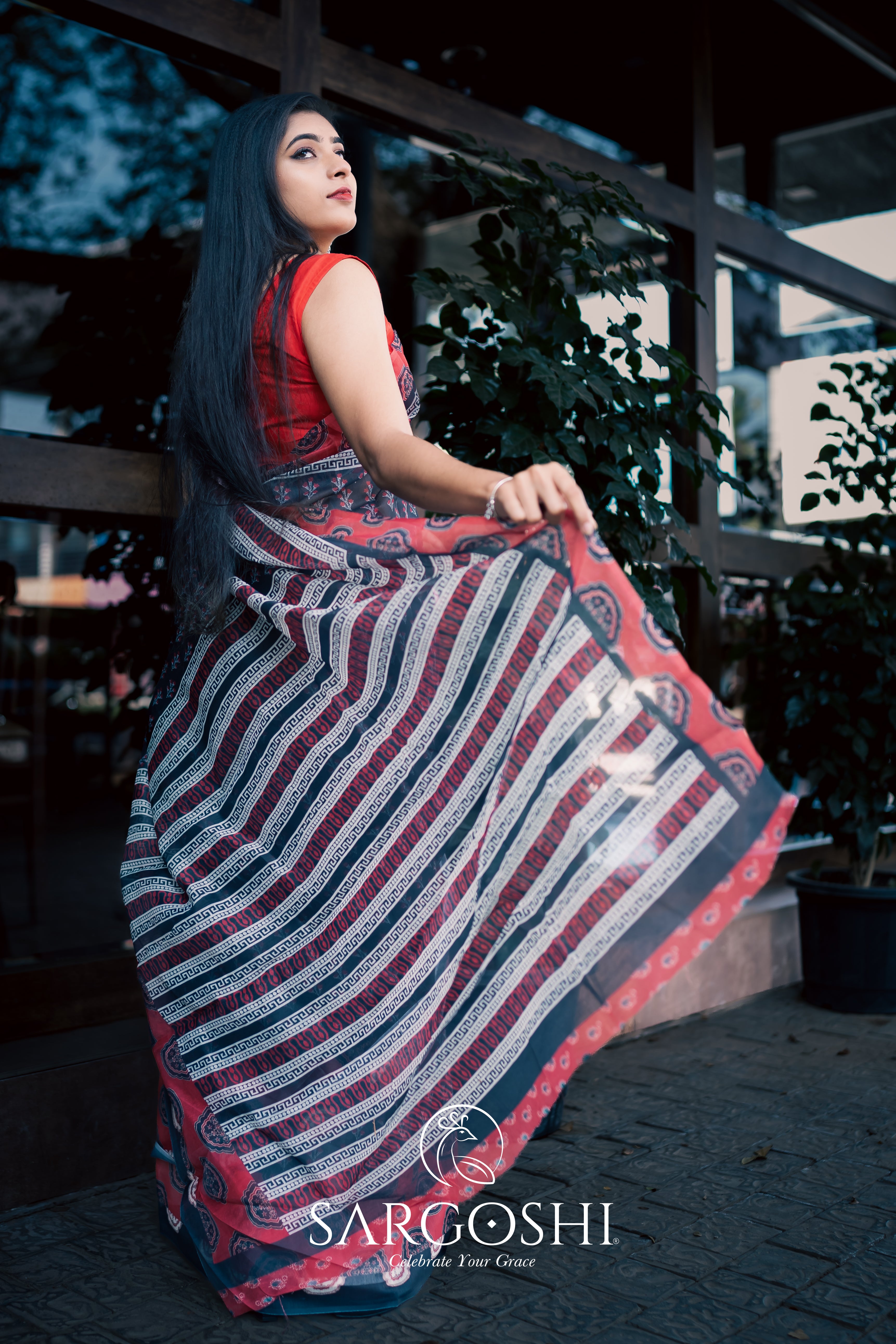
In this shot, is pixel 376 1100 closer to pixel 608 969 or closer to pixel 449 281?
pixel 608 969

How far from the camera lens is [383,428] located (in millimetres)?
1562

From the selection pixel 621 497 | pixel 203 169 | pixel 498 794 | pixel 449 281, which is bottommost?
pixel 498 794

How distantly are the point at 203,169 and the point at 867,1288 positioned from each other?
3312 mm

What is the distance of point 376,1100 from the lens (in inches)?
64.2

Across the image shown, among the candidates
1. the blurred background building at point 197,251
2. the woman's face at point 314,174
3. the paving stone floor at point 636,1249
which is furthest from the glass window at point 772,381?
the woman's face at point 314,174

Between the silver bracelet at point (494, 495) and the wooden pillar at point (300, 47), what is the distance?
1.65 metres

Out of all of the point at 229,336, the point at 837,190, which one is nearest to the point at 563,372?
the point at 229,336

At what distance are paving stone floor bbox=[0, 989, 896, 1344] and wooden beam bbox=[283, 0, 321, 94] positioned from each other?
8.07 ft

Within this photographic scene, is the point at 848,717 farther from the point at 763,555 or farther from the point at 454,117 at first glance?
the point at 454,117

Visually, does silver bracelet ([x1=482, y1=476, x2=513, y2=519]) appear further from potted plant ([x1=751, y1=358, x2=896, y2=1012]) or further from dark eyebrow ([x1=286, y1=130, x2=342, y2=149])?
potted plant ([x1=751, y1=358, x2=896, y2=1012])

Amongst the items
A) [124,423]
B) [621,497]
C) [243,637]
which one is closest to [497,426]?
[621,497]

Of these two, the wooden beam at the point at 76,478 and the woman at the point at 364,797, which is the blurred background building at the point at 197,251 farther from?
the woman at the point at 364,797

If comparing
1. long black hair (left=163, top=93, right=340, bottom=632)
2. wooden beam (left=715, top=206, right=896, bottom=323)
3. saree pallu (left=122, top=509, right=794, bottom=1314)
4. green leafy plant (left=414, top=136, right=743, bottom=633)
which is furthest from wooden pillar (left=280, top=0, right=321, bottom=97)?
wooden beam (left=715, top=206, right=896, bottom=323)

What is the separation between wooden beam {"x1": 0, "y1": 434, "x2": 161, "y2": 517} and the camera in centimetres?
222
